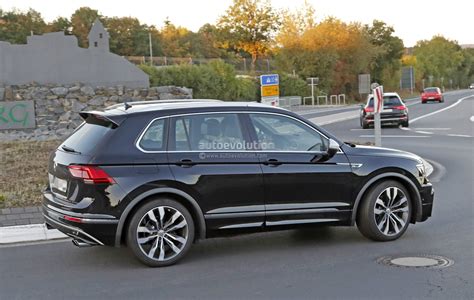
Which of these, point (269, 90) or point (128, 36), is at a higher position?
point (128, 36)

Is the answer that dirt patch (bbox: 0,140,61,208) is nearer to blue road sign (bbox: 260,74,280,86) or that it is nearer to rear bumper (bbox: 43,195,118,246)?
rear bumper (bbox: 43,195,118,246)

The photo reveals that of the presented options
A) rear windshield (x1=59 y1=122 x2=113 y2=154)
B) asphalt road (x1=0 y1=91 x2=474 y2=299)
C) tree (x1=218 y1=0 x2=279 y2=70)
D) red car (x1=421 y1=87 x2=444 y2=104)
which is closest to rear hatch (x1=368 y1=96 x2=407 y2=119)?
asphalt road (x1=0 y1=91 x2=474 y2=299)

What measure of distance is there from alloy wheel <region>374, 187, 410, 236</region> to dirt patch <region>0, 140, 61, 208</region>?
516 centimetres

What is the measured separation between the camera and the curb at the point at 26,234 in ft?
25.7

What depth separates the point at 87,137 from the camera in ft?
21.5

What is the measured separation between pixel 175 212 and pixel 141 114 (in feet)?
3.42

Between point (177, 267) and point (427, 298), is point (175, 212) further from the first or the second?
point (427, 298)

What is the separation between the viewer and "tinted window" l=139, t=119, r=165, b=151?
638 cm

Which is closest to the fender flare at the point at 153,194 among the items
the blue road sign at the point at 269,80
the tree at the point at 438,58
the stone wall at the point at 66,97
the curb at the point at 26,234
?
the curb at the point at 26,234

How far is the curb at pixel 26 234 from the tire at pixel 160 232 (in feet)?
6.69

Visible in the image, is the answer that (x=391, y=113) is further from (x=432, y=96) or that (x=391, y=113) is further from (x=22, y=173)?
(x=432, y=96)

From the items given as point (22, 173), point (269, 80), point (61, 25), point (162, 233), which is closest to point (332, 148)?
point (162, 233)

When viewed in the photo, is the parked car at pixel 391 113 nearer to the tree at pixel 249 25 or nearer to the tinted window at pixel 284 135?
the tinted window at pixel 284 135

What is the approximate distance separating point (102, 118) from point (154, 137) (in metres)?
0.60
